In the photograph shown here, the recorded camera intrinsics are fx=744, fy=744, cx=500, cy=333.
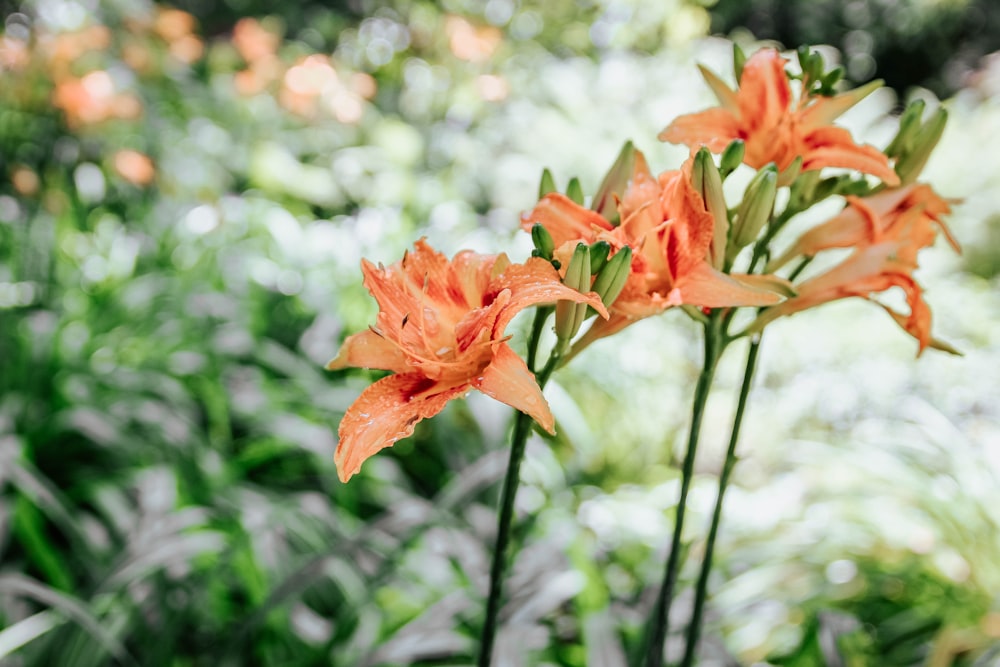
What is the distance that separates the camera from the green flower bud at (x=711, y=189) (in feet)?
1.91

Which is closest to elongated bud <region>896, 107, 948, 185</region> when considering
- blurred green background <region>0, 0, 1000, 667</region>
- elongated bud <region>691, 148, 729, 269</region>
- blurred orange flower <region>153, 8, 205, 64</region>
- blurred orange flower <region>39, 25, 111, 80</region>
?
elongated bud <region>691, 148, 729, 269</region>

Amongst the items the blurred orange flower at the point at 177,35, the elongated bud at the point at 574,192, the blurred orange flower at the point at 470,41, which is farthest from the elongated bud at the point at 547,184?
the blurred orange flower at the point at 177,35

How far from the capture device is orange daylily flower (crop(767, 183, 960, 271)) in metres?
0.70

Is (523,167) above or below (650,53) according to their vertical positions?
below

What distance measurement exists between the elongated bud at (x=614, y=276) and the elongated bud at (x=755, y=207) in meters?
0.14

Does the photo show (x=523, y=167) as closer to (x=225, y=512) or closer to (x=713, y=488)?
(x=713, y=488)

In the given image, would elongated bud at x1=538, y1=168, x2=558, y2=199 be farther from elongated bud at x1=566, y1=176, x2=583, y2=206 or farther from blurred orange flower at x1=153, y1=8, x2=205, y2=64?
blurred orange flower at x1=153, y1=8, x2=205, y2=64

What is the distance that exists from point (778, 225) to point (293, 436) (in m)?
1.43

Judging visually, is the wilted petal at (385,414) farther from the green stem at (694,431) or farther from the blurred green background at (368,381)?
the blurred green background at (368,381)

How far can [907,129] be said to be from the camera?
739mm

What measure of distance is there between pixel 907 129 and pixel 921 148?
1.1 inches

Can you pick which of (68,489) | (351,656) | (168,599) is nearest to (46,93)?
(68,489)

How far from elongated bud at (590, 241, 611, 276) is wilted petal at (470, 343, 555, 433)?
0.31 feet

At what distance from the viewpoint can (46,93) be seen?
2.92 m
